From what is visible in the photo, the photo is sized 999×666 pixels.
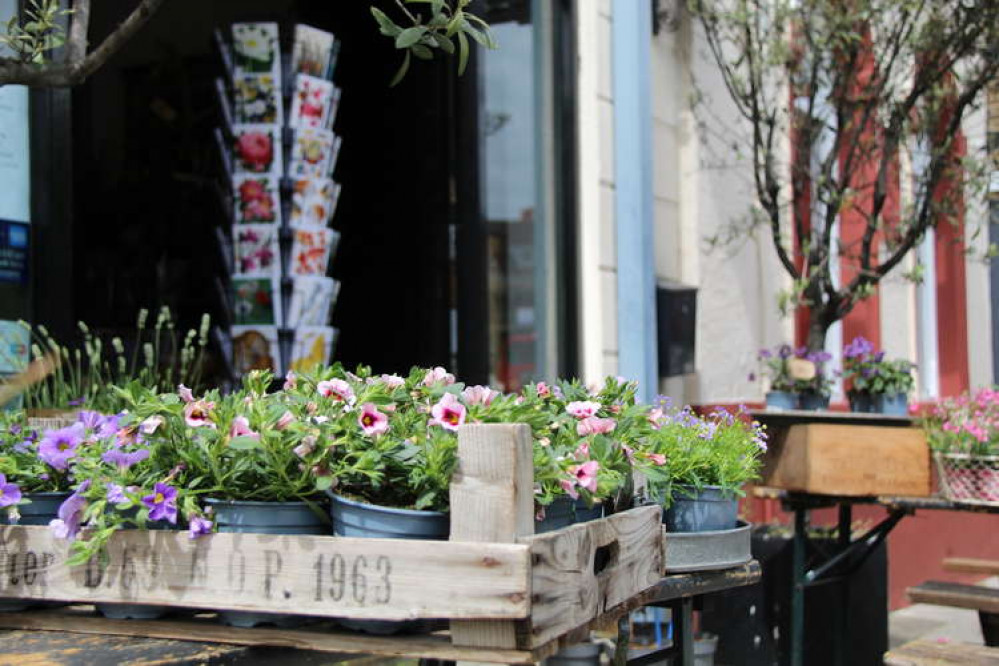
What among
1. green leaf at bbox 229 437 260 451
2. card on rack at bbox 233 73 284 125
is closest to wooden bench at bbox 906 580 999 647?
card on rack at bbox 233 73 284 125

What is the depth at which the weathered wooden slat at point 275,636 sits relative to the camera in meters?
1.66

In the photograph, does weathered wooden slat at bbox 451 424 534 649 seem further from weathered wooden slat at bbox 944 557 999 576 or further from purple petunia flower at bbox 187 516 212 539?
weathered wooden slat at bbox 944 557 999 576

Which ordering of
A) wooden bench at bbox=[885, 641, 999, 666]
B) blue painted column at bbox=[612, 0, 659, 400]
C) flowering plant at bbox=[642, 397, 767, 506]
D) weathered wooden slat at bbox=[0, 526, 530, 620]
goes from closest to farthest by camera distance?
weathered wooden slat at bbox=[0, 526, 530, 620], flowering plant at bbox=[642, 397, 767, 506], wooden bench at bbox=[885, 641, 999, 666], blue painted column at bbox=[612, 0, 659, 400]

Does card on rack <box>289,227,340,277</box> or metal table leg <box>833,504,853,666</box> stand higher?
card on rack <box>289,227,340,277</box>

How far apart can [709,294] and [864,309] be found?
216 centimetres

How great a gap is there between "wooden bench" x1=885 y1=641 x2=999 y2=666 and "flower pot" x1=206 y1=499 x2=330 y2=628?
2467 millimetres

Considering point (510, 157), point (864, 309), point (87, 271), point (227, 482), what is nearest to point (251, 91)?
point (87, 271)

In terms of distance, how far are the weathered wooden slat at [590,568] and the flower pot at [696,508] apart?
308 millimetres

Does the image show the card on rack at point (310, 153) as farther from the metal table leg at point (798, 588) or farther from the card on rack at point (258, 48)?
the metal table leg at point (798, 588)

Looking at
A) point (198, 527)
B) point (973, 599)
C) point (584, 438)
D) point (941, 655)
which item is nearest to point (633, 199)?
point (973, 599)

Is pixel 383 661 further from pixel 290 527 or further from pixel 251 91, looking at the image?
pixel 251 91

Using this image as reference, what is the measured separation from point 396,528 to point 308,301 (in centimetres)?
327

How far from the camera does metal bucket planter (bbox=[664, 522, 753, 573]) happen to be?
2.56 m

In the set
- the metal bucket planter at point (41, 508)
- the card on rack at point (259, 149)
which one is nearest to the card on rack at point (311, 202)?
the card on rack at point (259, 149)
